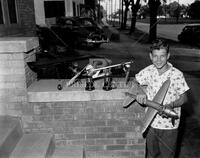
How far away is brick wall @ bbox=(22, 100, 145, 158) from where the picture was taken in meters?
3.28

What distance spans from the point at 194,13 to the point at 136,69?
119ft

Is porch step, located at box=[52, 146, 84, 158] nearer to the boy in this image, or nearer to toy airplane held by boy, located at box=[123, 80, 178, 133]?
the boy

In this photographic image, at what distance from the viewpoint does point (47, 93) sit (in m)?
3.21

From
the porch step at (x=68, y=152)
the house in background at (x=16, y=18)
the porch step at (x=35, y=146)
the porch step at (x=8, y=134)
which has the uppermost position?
the house in background at (x=16, y=18)

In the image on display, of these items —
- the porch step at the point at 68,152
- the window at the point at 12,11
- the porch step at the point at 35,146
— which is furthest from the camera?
the window at the point at 12,11

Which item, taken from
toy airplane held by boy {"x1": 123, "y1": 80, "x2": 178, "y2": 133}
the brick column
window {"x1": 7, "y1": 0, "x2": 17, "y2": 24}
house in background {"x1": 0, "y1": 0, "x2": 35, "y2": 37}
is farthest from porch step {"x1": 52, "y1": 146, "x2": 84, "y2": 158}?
window {"x1": 7, "y1": 0, "x2": 17, "y2": 24}

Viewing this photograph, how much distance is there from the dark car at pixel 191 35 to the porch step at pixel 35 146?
1546cm

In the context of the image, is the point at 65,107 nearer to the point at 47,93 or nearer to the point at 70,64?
the point at 47,93

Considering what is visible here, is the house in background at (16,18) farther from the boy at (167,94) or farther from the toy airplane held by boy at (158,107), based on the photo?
the toy airplane held by boy at (158,107)

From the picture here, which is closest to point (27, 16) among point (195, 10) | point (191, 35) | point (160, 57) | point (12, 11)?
point (12, 11)

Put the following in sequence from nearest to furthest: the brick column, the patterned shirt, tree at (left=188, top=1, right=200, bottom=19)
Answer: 1. the patterned shirt
2. the brick column
3. tree at (left=188, top=1, right=200, bottom=19)

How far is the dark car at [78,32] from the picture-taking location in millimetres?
10873

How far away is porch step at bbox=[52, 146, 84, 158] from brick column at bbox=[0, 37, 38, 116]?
719mm

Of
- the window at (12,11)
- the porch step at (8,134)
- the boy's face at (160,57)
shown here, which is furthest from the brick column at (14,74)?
the window at (12,11)
